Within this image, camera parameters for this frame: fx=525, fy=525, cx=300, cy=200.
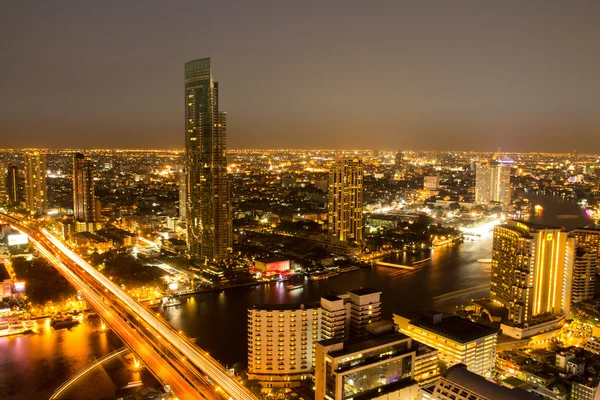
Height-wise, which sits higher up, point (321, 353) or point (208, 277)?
point (321, 353)

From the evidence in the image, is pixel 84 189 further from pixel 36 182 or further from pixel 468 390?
pixel 468 390

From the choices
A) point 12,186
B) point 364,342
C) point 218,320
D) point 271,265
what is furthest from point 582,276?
point 12,186

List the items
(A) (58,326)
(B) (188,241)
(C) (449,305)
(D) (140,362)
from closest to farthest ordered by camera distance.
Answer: (D) (140,362), (A) (58,326), (C) (449,305), (B) (188,241)

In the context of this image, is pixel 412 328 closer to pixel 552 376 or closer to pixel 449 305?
pixel 552 376

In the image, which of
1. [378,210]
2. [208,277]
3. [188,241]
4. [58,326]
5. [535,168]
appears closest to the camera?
[58,326]


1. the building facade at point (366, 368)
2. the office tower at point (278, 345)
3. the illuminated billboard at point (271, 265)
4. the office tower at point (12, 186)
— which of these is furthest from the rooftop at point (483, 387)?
the office tower at point (12, 186)

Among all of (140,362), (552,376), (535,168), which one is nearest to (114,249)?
(140,362)

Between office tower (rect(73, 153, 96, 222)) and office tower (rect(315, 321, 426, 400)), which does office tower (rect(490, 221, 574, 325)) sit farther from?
office tower (rect(73, 153, 96, 222))
